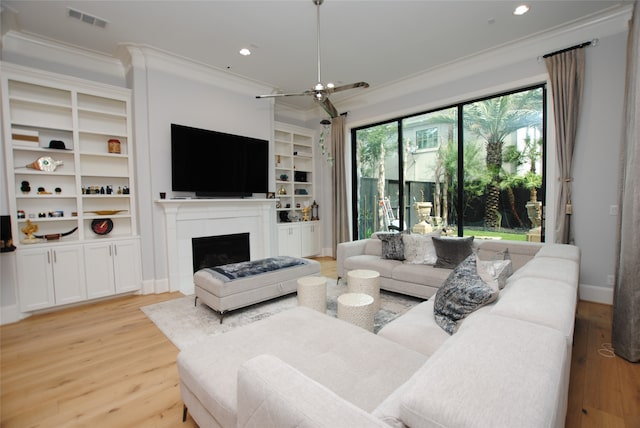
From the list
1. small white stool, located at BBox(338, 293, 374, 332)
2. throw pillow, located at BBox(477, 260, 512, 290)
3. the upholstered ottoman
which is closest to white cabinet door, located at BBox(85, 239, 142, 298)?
the upholstered ottoman

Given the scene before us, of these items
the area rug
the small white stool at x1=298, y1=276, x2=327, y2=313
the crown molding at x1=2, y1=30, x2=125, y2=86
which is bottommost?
the area rug

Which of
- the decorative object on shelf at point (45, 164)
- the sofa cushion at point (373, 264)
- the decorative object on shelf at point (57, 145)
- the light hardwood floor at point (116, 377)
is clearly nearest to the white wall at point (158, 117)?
the decorative object on shelf at point (57, 145)

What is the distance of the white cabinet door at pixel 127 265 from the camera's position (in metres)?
3.75

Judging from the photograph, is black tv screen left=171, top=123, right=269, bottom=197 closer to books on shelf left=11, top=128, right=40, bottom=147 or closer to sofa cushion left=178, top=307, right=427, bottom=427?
books on shelf left=11, top=128, right=40, bottom=147

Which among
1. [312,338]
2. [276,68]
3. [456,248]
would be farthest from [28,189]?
[456,248]

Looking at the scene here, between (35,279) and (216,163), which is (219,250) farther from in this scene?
(35,279)

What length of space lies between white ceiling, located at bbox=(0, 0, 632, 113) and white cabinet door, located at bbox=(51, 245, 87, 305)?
2.58m

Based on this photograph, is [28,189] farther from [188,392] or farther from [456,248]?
[456,248]

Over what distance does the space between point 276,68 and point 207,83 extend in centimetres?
112

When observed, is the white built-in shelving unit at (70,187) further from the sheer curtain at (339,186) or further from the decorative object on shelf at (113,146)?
the sheer curtain at (339,186)

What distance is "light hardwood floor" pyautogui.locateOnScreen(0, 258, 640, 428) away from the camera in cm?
172

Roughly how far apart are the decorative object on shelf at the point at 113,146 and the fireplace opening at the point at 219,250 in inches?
62.3

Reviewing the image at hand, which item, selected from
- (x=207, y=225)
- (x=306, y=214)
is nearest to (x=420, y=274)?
(x=207, y=225)

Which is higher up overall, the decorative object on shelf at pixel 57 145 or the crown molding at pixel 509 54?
the crown molding at pixel 509 54
